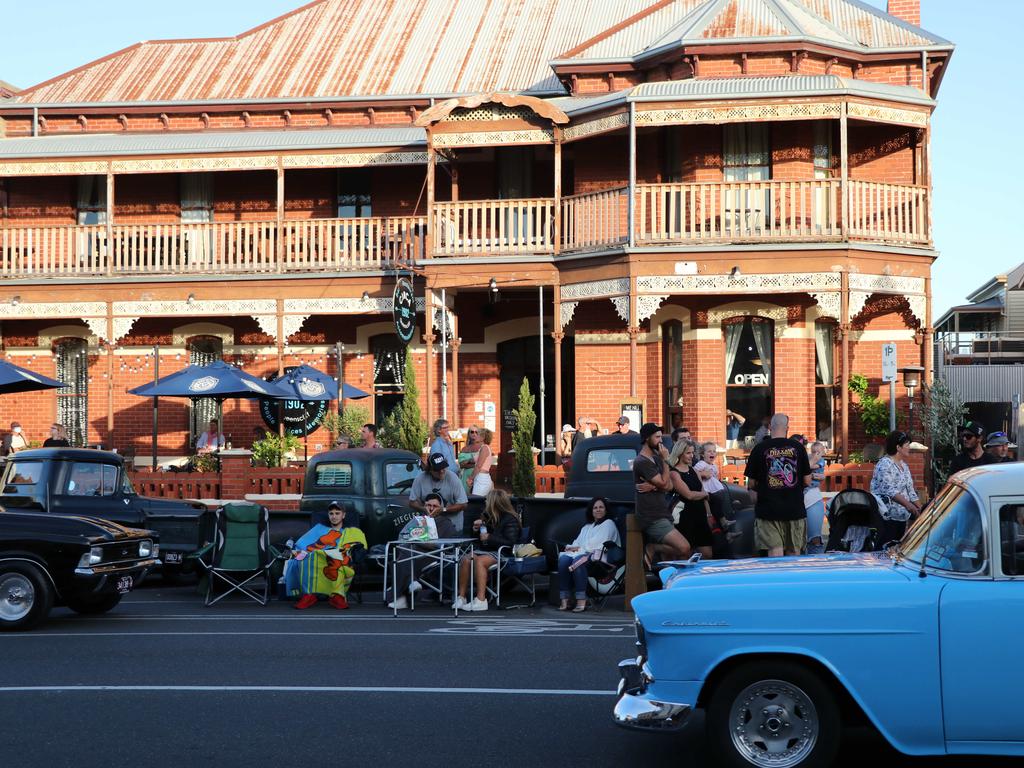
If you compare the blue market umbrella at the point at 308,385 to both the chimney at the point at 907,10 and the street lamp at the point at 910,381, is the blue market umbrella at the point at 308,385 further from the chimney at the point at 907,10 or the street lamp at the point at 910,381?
the chimney at the point at 907,10

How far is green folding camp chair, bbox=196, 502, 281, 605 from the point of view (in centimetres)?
1409

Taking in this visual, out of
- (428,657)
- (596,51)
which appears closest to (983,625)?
(428,657)

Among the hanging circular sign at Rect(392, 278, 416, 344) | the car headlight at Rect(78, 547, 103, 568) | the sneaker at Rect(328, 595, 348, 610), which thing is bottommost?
the sneaker at Rect(328, 595, 348, 610)

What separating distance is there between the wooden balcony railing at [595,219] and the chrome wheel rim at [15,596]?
1231cm

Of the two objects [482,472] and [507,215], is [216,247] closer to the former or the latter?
[507,215]

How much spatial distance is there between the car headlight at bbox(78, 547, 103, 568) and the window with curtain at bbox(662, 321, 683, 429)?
13110mm

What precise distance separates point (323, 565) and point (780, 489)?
16.0ft

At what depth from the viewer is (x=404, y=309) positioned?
22.6 meters

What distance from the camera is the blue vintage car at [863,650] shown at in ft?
19.9

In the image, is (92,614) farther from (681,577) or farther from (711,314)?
(711,314)

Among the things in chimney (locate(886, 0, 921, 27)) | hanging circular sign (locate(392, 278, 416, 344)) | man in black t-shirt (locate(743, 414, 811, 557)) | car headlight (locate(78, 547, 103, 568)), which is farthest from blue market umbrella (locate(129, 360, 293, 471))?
chimney (locate(886, 0, 921, 27))

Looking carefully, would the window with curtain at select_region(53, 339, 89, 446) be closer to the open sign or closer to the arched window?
the arched window

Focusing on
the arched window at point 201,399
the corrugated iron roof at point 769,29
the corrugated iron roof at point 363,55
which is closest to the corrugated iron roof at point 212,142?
the corrugated iron roof at point 363,55

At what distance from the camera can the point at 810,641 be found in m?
6.23
